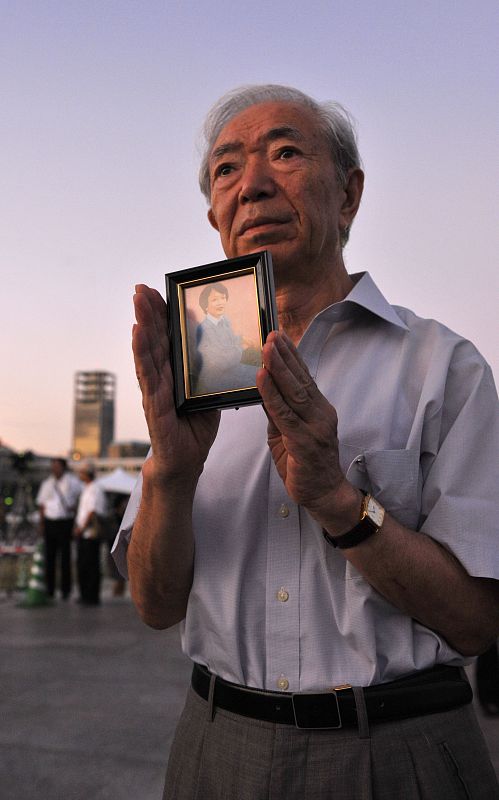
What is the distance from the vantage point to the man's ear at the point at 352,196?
5.59 feet

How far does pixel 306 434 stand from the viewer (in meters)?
1.13

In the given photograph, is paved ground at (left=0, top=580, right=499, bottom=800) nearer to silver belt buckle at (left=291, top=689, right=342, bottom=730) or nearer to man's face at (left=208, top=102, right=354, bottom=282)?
silver belt buckle at (left=291, top=689, right=342, bottom=730)

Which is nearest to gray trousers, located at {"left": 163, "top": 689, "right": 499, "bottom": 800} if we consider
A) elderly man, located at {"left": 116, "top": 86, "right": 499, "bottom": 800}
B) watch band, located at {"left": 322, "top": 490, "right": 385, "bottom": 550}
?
elderly man, located at {"left": 116, "top": 86, "right": 499, "bottom": 800}

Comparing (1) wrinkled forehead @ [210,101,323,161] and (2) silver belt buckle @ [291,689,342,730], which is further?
(1) wrinkled forehead @ [210,101,323,161]

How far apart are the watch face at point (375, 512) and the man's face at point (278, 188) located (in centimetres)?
57

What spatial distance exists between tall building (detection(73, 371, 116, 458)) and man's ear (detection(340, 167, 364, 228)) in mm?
151541

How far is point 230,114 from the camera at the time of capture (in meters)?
1.62

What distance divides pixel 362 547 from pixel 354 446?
227 millimetres

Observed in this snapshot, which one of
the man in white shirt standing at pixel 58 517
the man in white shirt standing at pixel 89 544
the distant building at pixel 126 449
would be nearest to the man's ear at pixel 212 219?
the man in white shirt standing at pixel 89 544

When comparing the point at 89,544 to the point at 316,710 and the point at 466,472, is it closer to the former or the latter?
the point at 316,710

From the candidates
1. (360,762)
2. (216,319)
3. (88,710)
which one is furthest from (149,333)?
(88,710)

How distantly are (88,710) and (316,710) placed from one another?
429cm

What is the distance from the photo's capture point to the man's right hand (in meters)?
1.27

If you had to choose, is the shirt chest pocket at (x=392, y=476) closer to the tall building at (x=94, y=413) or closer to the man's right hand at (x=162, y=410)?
the man's right hand at (x=162, y=410)
